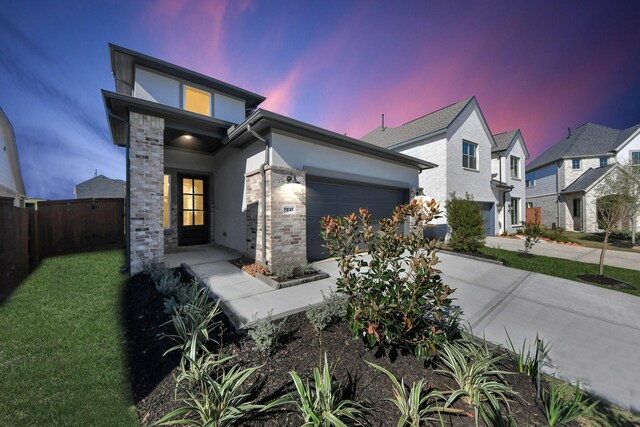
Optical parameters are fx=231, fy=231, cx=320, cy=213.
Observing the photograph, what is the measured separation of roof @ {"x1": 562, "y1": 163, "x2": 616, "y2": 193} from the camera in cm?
1616

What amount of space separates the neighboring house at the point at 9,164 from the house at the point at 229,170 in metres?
8.28

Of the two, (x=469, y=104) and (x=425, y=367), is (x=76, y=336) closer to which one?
(x=425, y=367)

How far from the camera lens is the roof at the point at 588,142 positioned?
19.0 m

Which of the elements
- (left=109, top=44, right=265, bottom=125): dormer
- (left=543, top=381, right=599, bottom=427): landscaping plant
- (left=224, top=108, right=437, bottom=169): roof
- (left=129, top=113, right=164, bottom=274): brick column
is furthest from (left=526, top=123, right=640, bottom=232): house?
(left=129, top=113, right=164, bottom=274): brick column

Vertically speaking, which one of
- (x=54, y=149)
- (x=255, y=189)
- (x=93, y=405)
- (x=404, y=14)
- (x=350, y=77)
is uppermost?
(x=54, y=149)

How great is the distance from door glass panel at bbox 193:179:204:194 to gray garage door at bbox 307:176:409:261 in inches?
202

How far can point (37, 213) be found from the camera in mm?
6887

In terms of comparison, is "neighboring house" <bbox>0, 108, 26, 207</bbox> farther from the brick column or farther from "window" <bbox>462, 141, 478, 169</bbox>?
"window" <bbox>462, 141, 478, 169</bbox>

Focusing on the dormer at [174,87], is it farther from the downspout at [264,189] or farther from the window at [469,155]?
the window at [469,155]

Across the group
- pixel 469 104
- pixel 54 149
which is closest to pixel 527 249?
pixel 469 104

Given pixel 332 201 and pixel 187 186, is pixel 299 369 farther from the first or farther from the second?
pixel 187 186

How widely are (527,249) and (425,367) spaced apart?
31.2ft

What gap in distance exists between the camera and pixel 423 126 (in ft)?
44.2

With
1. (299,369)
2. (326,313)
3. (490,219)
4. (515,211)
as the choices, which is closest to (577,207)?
(515,211)
